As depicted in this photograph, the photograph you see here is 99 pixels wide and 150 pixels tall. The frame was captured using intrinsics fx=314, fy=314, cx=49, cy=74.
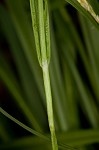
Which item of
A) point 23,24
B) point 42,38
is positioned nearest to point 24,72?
point 23,24

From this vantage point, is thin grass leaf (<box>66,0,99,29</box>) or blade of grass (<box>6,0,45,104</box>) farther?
blade of grass (<box>6,0,45,104</box>)

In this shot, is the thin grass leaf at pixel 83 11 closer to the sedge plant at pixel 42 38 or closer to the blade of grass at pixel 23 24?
the sedge plant at pixel 42 38

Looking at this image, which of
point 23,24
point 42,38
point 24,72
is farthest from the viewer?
point 24,72

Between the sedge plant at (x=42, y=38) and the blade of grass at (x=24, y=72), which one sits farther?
the blade of grass at (x=24, y=72)

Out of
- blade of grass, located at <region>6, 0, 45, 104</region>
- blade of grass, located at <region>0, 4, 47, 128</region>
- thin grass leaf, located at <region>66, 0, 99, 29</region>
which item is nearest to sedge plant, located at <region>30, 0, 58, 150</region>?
thin grass leaf, located at <region>66, 0, 99, 29</region>

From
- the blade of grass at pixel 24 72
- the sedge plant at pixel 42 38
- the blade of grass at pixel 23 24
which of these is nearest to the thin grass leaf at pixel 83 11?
the sedge plant at pixel 42 38

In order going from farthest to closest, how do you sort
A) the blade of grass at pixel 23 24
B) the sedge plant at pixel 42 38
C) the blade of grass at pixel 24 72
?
the blade of grass at pixel 24 72, the blade of grass at pixel 23 24, the sedge plant at pixel 42 38

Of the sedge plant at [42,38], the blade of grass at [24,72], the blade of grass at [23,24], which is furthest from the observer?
the blade of grass at [24,72]

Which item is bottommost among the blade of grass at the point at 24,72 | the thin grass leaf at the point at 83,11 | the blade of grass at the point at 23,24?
the blade of grass at the point at 24,72

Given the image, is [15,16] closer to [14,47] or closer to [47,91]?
[14,47]

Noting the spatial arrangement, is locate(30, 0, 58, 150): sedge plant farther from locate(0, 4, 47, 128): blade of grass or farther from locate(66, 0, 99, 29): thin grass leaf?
locate(0, 4, 47, 128): blade of grass

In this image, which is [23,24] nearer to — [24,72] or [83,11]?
[24,72]
